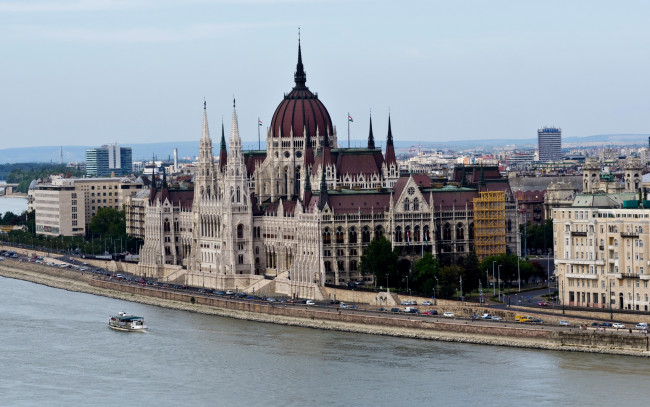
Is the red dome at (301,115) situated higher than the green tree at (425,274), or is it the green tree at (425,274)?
the red dome at (301,115)

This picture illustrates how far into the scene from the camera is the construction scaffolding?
443ft

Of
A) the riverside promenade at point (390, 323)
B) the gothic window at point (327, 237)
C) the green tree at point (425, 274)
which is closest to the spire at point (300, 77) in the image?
the riverside promenade at point (390, 323)

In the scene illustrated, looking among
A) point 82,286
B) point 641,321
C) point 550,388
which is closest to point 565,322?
point 641,321

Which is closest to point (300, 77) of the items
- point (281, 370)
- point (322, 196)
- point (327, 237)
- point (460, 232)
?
point (322, 196)

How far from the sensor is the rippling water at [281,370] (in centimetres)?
8769

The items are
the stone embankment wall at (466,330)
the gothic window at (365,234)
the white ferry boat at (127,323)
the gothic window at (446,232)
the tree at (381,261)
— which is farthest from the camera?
the gothic window at (446,232)

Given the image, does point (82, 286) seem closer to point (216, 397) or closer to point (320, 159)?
point (320, 159)

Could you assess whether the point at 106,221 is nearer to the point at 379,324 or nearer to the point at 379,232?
the point at 379,232

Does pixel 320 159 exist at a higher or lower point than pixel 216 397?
higher

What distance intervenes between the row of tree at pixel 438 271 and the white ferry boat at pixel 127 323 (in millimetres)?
19213

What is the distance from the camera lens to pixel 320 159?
480ft

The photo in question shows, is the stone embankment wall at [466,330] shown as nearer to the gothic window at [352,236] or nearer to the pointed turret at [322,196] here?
the pointed turret at [322,196]

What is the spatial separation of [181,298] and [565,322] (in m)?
40.7

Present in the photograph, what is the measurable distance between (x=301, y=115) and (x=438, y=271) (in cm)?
3428
